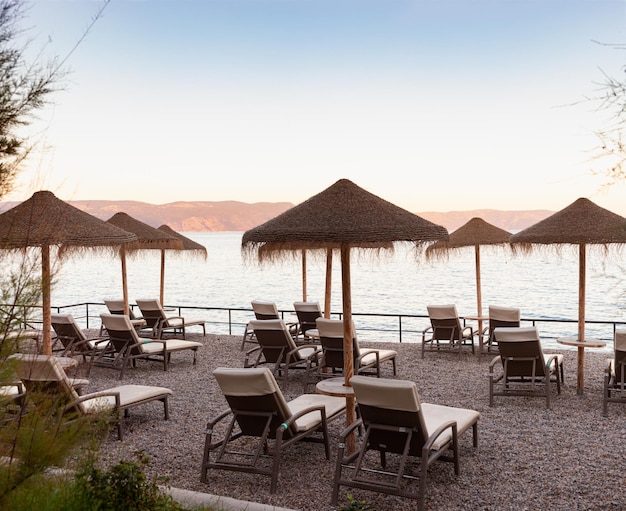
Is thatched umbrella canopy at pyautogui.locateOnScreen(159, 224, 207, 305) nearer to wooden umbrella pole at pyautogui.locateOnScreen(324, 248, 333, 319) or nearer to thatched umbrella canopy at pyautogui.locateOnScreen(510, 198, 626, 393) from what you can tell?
wooden umbrella pole at pyautogui.locateOnScreen(324, 248, 333, 319)

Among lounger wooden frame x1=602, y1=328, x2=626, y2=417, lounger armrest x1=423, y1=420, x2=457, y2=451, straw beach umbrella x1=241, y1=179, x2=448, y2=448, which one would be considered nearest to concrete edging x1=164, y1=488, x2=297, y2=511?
lounger armrest x1=423, y1=420, x2=457, y2=451

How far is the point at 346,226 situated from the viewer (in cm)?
496

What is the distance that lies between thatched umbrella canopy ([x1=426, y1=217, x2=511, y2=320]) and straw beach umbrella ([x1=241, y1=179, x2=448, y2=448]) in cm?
623

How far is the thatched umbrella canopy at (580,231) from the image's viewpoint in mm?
7371

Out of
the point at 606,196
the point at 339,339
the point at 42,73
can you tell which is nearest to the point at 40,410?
the point at 42,73

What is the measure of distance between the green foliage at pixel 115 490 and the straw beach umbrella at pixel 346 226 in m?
2.16

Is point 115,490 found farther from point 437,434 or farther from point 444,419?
point 444,419

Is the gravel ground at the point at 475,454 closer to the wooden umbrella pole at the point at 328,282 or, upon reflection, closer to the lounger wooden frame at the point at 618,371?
the lounger wooden frame at the point at 618,371

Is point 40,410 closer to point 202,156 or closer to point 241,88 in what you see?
point 241,88

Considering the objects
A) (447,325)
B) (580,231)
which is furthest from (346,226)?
(447,325)

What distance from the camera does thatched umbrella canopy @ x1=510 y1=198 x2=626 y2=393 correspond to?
737 centimetres

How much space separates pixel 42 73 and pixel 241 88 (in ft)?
67.6

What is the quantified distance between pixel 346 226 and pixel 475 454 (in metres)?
2.39

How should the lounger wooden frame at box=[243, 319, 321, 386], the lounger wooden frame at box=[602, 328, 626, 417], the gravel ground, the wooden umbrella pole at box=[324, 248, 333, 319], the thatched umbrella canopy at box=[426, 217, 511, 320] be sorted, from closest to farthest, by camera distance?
the gravel ground → the lounger wooden frame at box=[602, 328, 626, 417] → the lounger wooden frame at box=[243, 319, 321, 386] → the wooden umbrella pole at box=[324, 248, 333, 319] → the thatched umbrella canopy at box=[426, 217, 511, 320]
